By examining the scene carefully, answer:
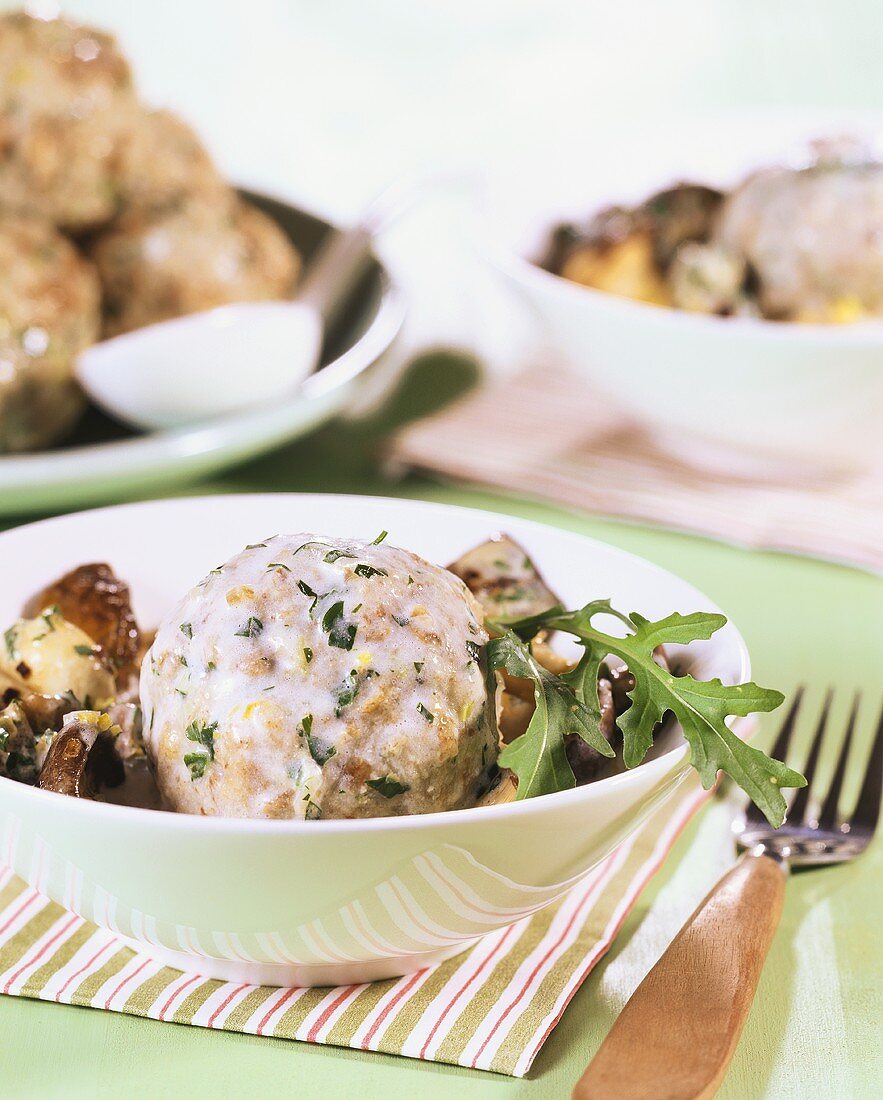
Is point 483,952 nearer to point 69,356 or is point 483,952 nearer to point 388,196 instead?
point 69,356

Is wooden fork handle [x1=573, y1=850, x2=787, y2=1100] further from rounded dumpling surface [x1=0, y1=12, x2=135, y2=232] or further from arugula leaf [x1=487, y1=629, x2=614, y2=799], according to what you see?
Answer: rounded dumpling surface [x1=0, y1=12, x2=135, y2=232]

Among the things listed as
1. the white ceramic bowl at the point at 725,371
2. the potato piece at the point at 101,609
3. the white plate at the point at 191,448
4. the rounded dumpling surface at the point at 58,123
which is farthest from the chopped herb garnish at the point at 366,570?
the rounded dumpling surface at the point at 58,123

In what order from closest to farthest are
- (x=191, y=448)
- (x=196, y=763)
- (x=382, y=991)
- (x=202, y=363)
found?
(x=196, y=763) < (x=382, y=991) < (x=191, y=448) < (x=202, y=363)

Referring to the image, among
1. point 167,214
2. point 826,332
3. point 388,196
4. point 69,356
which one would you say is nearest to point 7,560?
point 69,356

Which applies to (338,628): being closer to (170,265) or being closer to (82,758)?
(82,758)

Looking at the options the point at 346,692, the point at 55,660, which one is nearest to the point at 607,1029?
the point at 346,692

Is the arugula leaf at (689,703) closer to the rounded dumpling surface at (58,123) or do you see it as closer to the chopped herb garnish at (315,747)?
the chopped herb garnish at (315,747)

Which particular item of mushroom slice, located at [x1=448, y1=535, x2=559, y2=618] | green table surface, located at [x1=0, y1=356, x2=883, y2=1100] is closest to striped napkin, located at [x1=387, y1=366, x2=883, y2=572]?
green table surface, located at [x1=0, y1=356, x2=883, y2=1100]
